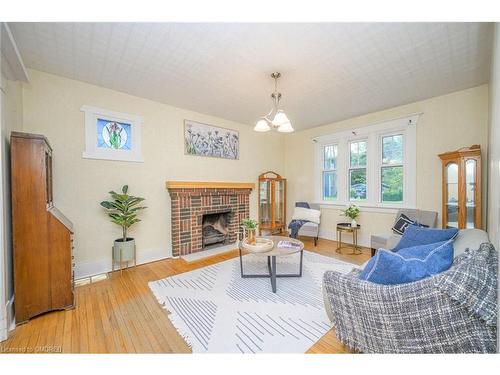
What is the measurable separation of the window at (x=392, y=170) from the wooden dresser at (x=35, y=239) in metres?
4.68

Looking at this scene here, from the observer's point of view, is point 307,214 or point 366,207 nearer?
point 366,207

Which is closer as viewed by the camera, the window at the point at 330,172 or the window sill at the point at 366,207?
the window sill at the point at 366,207

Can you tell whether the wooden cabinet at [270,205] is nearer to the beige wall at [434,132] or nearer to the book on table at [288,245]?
the beige wall at [434,132]

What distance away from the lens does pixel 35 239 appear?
1819mm

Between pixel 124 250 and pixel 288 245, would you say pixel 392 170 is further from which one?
pixel 124 250

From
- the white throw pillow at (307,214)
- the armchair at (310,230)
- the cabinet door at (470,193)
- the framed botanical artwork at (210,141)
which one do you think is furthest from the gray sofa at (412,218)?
the framed botanical artwork at (210,141)

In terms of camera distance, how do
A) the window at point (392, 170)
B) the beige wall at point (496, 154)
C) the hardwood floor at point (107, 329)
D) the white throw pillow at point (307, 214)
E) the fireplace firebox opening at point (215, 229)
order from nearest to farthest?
the beige wall at point (496, 154) < the hardwood floor at point (107, 329) < the window at point (392, 170) < the fireplace firebox opening at point (215, 229) < the white throw pillow at point (307, 214)

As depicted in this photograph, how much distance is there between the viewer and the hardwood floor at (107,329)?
4.91ft

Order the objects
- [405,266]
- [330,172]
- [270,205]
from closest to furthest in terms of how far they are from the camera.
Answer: [405,266] → [330,172] → [270,205]

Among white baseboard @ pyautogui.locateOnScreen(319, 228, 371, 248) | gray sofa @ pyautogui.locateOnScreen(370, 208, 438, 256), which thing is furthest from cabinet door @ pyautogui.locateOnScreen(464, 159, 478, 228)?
white baseboard @ pyautogui.locateOnScreen(319, 228, 371, 248)

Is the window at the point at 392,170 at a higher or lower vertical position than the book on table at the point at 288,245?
higher

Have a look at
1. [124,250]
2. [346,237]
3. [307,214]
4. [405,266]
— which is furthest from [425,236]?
[124,250]

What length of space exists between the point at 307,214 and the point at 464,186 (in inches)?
96.6

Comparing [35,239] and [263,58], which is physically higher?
[263,58]
